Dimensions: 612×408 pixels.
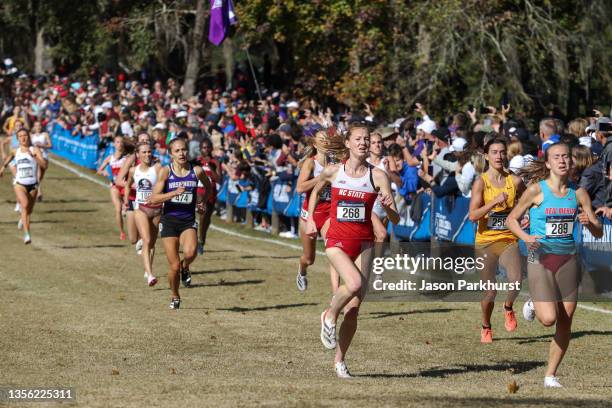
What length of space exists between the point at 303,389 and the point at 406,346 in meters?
3.44

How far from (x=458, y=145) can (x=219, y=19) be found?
11.0 meters

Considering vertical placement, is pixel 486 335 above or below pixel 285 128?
below

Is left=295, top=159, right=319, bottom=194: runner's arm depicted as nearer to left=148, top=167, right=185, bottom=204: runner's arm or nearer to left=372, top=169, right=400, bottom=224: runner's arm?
left=148, top=167, right=185, bottom=204: runner's arm

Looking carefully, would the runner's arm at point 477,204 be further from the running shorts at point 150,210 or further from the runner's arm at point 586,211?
the running shorts at point 150,210

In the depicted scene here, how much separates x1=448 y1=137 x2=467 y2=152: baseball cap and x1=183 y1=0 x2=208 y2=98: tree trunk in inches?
1094

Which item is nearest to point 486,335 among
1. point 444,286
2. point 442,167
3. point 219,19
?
point 444,286

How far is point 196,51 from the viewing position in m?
47.8

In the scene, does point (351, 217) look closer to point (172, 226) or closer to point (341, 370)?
point (341, 370)

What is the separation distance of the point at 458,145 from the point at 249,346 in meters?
6.81

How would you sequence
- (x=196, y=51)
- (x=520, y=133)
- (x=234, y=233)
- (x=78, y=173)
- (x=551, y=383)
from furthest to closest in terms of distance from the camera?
(x=196, y=51) → (x=78, y=173) → (x=234, y=233) → (x=520, y=133) → (x=551, y=383)

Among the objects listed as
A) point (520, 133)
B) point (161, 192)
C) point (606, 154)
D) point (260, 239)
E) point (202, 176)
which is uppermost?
point (606, 154)

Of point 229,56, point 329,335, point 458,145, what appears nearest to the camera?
point 329,335

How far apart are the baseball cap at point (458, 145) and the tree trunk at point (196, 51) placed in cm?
2779

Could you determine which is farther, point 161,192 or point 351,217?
point 161,192
